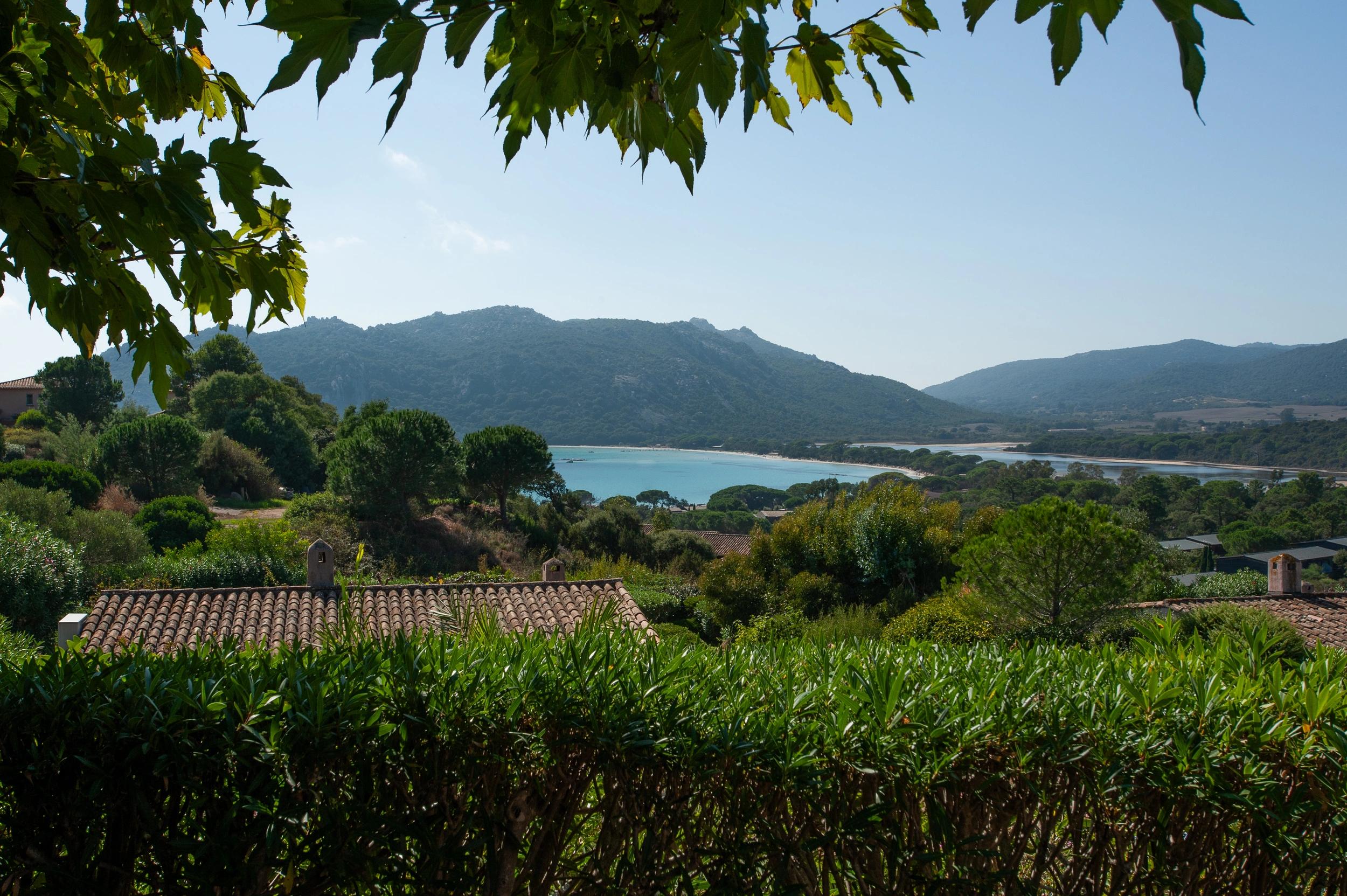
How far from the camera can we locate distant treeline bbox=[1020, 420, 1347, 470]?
241 ft

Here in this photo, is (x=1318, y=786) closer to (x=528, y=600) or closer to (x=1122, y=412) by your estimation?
(x=528, y=600)

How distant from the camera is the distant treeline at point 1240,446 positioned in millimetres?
73500

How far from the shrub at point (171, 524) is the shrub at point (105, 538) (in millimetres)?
3792

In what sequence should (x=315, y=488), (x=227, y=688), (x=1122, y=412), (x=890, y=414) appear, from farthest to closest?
(x=1122, y=412)
(x=890, y=414)
(x=315, y=488)
(x=227, y=688)

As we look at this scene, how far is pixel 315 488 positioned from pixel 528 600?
38.0 metres

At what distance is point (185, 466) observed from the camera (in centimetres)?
3584

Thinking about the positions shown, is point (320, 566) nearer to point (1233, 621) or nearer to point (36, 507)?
point (36, 507)

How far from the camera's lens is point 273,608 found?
43.7ft

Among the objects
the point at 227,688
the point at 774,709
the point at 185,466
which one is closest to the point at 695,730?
the point at 774,709

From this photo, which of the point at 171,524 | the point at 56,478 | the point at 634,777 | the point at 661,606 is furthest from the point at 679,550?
the point at 634,777

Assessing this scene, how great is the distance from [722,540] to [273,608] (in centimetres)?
3095

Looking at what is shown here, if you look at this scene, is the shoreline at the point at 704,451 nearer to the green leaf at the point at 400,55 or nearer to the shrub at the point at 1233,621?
the shrub at the point at 1233,621

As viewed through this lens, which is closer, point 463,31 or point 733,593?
point 463,31

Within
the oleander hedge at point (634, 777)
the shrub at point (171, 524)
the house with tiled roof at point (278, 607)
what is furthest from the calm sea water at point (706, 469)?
the oleander hedge at point (634, 777)
